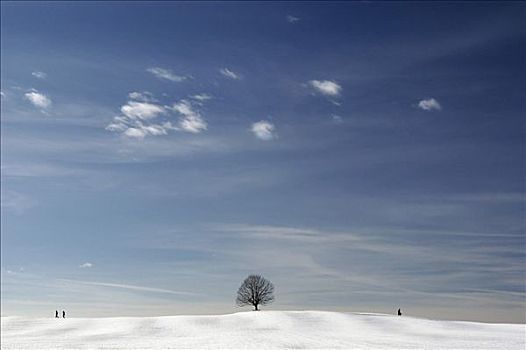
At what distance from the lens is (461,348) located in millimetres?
39656

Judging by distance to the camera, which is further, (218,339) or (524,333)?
→ (524,333)

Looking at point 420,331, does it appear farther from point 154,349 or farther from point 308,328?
point 154,349

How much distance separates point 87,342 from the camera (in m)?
43.0

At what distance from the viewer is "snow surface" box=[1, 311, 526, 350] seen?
134 feet

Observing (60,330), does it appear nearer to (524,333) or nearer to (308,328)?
(308,328)

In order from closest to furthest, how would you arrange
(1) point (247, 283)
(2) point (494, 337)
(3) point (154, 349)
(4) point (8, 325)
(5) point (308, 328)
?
(3) point (154, 349) → (2) point (494, 337) → (5) point (308, 328) → (4) point (8, 325) → (1) point (247, 283)

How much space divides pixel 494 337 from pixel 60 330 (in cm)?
3376

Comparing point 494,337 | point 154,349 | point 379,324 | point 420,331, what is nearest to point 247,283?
point 379,324

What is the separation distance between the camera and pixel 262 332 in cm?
4747

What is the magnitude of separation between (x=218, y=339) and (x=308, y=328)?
10976 millimetres

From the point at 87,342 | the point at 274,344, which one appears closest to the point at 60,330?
the point at 87,342

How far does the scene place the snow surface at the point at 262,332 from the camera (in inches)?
1604

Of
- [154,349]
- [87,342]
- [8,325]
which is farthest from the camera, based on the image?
[8,325]

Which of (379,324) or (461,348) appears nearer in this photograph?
(461,348)
